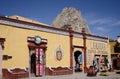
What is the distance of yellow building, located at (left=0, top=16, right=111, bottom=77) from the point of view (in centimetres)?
2411

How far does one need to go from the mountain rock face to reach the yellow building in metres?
55.3

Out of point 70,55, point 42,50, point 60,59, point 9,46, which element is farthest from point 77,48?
point 9,46

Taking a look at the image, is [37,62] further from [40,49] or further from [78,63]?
[78,63]

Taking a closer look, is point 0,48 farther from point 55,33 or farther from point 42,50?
point 55,33

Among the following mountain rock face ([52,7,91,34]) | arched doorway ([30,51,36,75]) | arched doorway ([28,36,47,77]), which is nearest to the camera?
arched doorway ([28,36,47,77])

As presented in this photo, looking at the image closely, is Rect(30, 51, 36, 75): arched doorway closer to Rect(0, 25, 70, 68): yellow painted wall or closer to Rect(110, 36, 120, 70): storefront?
Rect(0, 25, 70, 68): yellow painted wall

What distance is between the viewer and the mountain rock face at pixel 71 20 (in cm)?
9288

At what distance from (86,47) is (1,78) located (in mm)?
16052

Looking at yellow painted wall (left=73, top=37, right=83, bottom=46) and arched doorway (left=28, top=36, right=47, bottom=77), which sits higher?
yellow painted wall (left=73, top=37, right=83, bottom=46)

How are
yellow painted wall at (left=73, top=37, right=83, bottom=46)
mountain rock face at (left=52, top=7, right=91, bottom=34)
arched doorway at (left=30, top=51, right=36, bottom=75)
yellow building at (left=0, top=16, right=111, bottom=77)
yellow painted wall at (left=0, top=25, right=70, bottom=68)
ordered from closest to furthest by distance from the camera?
1. yellow painted wall at (left=0, top=25, right=70, bottom=68)
2. yellow building at (left=0, top=16, right=111, bottom=77)
3. arched doorway at (left=30, top=51, right=36, bottom=75)
4. yellow painted wall at (left=73, top=37, right=83, bottom=46)
5. mountain rock face at (left=52, top=7, right=91, bottom=34)

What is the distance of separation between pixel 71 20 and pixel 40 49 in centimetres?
6947

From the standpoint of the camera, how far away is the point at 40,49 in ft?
90.8

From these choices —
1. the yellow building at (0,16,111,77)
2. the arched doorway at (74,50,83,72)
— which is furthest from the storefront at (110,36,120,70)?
the arched doorway at (74,50,83,72)

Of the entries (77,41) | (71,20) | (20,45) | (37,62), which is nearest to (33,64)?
(37,62)
